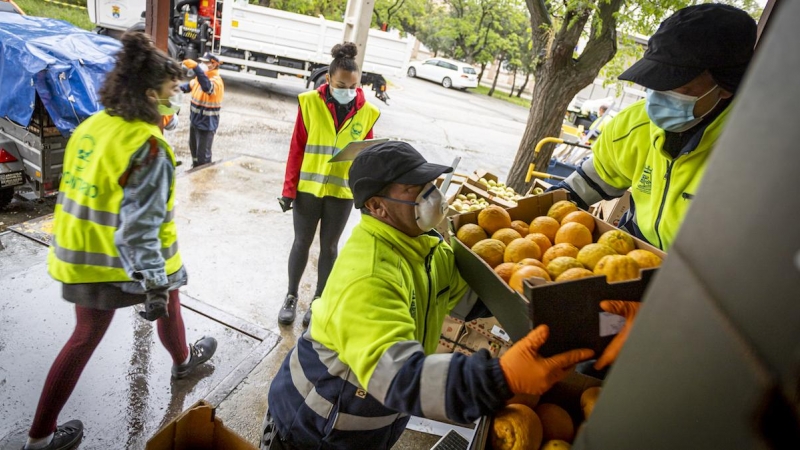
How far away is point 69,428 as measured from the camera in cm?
275

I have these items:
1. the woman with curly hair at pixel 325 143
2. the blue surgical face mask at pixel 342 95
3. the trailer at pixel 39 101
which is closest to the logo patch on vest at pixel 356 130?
the woman with curly hair at pixel 325 143

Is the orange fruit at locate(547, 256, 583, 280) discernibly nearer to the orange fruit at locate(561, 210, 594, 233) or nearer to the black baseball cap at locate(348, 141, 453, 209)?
the orange fruit at locate(561, 210, 594, 233)

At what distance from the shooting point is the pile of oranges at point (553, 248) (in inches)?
58.1

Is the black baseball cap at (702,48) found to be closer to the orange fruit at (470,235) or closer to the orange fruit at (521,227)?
the orange fruit at (521,227)

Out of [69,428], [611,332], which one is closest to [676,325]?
[611,332]

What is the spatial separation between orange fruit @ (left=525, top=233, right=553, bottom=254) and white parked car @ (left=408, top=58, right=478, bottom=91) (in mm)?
28237

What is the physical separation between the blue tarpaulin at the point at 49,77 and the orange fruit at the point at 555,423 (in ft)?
15.9

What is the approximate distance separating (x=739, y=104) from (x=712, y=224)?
0.40 feet

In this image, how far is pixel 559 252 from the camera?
5.45ft

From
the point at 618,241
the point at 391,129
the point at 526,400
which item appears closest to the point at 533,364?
the point at 618,241

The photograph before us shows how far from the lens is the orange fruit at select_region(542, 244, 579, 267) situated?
1.65 m

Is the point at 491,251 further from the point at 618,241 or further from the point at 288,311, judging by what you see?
the point at 288,311

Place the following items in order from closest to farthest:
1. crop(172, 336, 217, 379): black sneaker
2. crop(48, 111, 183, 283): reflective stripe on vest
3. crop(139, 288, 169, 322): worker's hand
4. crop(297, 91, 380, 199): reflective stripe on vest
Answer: crop(48, 111, 183, 283): reflective stripe on vest
crop(139, 288, 169, 322): worker's hand
crop(172, 336, 217, 379): black sneaker
crop(297, 91, 380, 199): reflective stripe on vest

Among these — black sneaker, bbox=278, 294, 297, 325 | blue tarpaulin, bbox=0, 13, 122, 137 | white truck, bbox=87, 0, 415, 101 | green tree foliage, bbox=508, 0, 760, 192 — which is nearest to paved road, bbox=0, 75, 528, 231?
white truck, bbox=87, 0, 415, 101
